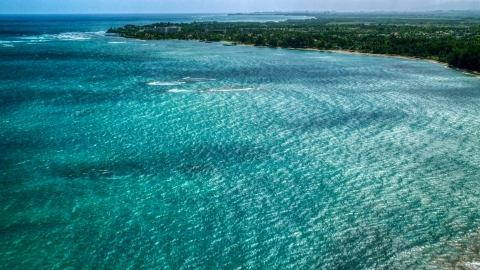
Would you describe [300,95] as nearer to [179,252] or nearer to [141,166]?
[141,166]

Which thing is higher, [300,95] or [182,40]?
[182,40]

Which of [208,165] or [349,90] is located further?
[349,90]

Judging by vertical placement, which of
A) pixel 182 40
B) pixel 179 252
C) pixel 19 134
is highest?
pixel 182 40

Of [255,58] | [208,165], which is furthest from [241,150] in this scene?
[255,58]

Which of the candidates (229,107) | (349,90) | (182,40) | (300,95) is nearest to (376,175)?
(229,107)

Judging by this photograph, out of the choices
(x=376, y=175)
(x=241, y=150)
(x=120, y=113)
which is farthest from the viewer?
(x=120, y=113)

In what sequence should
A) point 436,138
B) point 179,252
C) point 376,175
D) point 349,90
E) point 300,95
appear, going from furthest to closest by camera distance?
point 349,90 → point 300,95 → point 436,138 → point 376,175 → point 179,252

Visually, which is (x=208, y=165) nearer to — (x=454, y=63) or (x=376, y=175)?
(x=376, y=175)
